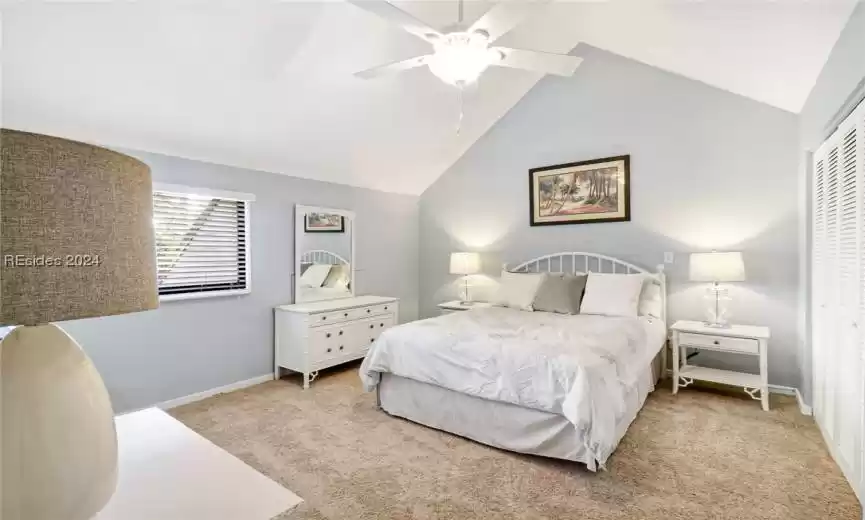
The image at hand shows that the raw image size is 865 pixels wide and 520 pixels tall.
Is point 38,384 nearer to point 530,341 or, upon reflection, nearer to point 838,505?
point 530,341

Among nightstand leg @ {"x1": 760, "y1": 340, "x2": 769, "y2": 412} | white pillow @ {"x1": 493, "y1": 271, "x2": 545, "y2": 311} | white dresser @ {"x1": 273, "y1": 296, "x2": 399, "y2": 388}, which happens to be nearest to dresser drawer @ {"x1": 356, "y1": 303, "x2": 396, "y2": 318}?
white dresser @ {"x1": 273, "y1": 296, "x2": 399, "y2": 388}

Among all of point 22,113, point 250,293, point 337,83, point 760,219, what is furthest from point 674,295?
point 22,113

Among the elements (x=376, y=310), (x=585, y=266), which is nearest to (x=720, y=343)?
(x=585, y=266)

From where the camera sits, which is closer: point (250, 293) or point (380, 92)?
point (380, 92)

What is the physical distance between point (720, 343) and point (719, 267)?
1.97 feet

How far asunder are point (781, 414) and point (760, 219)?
158 cm

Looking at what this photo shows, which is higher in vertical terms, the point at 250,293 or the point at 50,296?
the point at 50,296

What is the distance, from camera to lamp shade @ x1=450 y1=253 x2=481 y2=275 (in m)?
4.85

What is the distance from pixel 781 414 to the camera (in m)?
3.05

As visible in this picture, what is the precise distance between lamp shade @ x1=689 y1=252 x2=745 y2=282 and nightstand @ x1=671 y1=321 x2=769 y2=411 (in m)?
0.42

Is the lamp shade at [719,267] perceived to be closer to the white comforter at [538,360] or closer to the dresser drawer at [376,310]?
the white comforter at [538,360]

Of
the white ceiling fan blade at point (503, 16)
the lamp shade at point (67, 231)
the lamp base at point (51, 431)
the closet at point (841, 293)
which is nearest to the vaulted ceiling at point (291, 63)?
the closet at point (841, 293)

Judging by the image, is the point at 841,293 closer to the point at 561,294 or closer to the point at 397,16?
the point at 561,294

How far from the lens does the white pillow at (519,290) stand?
4.11 meters
